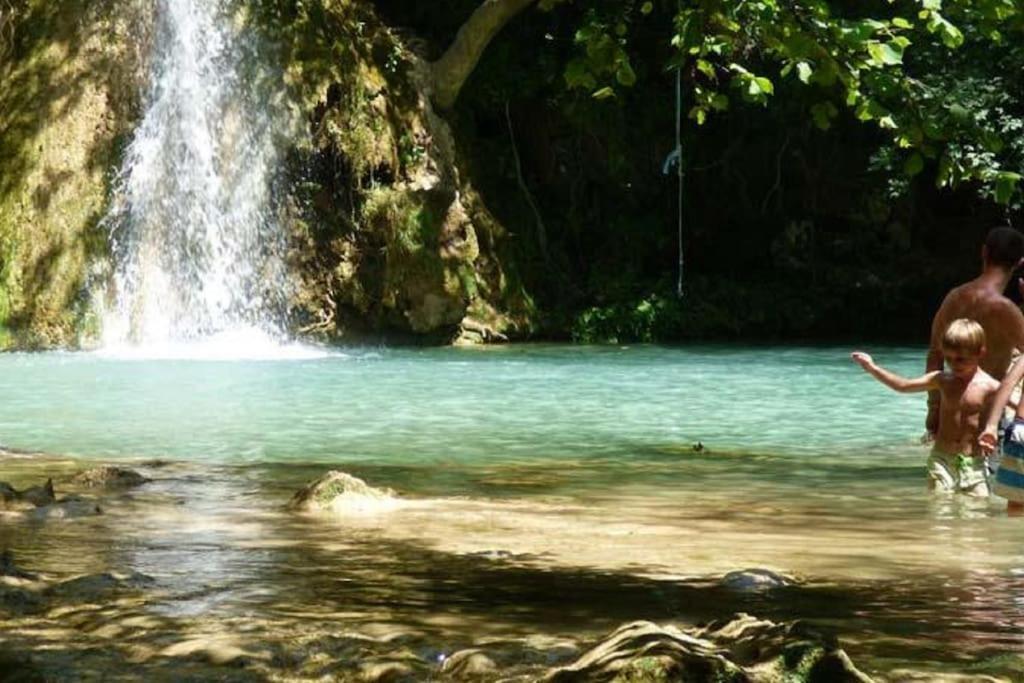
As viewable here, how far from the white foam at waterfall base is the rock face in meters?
16.9

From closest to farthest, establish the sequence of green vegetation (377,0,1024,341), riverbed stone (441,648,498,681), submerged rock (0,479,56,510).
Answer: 1. riverbed stone (441,648,498,681)
2. submerged rock (0,479,56,510)
3. green vegetation (377,0,1024,341)

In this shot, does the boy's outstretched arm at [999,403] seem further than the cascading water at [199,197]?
No

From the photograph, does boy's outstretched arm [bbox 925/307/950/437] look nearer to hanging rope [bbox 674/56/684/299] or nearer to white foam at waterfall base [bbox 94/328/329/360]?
white foam at waterfall base [bbox 94/328/329/360]

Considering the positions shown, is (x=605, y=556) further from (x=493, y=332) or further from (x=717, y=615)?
(x=493, y=332)

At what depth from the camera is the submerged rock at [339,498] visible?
8.48 meters

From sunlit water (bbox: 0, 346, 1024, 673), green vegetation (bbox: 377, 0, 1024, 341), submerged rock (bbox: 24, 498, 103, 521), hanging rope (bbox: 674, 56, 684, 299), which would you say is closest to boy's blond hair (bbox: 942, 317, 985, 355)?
sunlit water (bbox: 0, 346, 1024, 673)

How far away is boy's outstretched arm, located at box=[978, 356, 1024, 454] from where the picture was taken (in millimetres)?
7492

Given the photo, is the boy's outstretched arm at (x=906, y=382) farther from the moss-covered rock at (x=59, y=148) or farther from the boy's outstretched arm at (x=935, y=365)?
the moss-covered rock at (x=59, y=148)

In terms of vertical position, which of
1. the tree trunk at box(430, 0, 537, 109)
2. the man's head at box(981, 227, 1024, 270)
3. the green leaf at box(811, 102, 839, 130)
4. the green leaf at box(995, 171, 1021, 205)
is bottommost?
the man's head at box(981, 227, 1024, 270)

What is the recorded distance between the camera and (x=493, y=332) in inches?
1008

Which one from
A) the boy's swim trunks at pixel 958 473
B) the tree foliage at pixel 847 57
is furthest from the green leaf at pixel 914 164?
Result: the boy's swim trunks at pixel 958 473

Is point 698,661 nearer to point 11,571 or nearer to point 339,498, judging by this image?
point 11,571

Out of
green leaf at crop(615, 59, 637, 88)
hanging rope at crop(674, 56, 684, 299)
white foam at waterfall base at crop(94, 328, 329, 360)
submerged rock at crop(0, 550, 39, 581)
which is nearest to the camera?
submerged rock at crop(0, 550, 39, 581)

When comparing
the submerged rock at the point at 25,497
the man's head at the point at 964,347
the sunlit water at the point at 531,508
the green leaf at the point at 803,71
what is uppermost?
the green leaf at the point at 803,71
